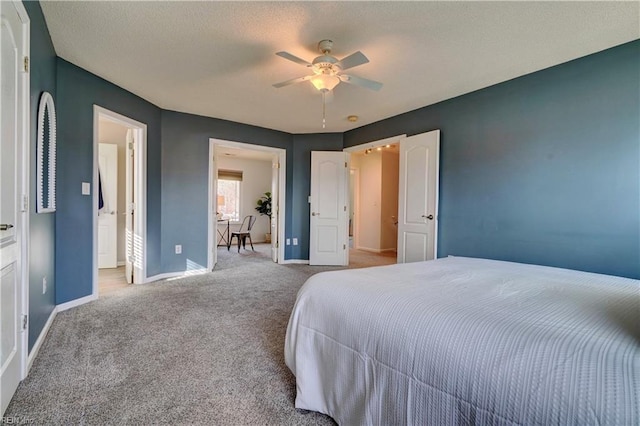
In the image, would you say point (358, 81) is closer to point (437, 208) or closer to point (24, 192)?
point (437, 208)

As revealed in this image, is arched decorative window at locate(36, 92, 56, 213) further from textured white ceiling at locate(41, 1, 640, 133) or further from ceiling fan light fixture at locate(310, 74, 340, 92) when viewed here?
ceiling fan light fixture at locate(310, 74, 340, 92)

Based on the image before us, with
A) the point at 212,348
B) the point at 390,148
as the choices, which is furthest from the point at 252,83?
the point at 390,148

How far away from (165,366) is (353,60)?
8.10 feet

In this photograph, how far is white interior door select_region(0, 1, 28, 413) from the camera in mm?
1409

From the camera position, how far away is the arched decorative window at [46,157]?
212 centimetres

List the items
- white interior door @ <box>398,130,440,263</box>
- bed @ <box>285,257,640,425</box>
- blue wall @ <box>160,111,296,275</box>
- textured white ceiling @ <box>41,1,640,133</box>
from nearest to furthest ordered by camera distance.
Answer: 1. bed @ <box>285,257,640,425</box>
2. textured white ceiling @ <box>41,1,640,133</box>
3. white interior door @ <box>398,130,440,263</box>
4. blue wall @ <box>160,111,296,275</box>

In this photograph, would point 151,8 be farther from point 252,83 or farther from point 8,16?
point 252,83

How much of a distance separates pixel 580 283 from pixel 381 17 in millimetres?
2053

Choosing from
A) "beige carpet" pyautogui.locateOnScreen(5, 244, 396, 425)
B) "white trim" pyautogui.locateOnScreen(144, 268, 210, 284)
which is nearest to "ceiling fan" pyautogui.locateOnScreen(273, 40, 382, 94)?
"beige carpet" pyautogui.locateOnScreen(5, 244, 396, 425)

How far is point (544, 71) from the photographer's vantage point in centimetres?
289

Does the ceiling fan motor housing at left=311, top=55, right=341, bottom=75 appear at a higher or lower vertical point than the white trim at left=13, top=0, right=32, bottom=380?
higher

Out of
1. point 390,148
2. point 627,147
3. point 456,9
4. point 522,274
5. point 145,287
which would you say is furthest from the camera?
point 390,148

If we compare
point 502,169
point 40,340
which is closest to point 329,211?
point 502,169

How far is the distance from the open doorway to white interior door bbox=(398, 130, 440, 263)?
2.90 meters
